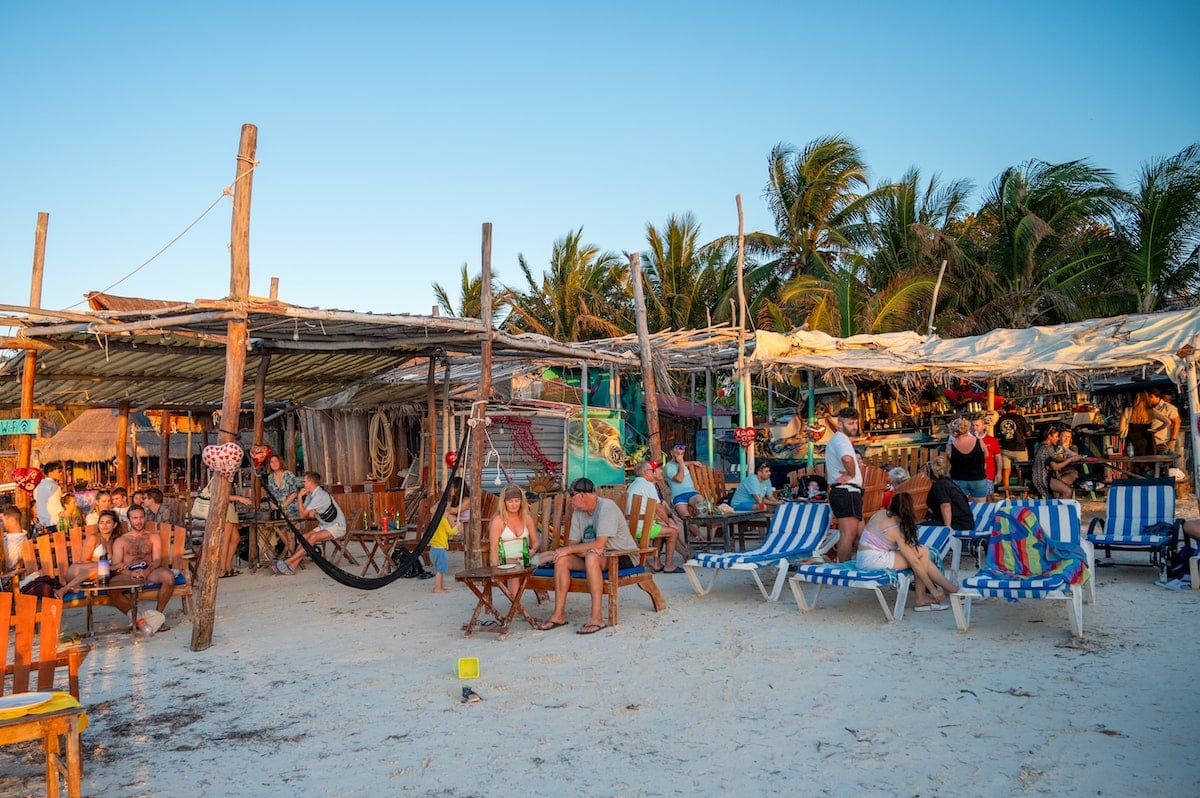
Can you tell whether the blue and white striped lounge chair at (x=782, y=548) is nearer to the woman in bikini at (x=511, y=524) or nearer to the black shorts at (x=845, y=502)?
the black shorts at (x=845, y=502)

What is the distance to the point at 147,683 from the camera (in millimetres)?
5871

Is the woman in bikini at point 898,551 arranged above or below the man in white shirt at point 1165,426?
below

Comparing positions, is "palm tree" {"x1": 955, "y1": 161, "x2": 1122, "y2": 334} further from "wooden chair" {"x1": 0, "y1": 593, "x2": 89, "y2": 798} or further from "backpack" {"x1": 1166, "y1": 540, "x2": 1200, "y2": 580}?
"wooden chair" {"x1": 0, "y1": 593, "x2": 89, "y2": 798}

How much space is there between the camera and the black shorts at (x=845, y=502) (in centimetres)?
796

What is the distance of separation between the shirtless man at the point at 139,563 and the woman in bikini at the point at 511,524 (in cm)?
265

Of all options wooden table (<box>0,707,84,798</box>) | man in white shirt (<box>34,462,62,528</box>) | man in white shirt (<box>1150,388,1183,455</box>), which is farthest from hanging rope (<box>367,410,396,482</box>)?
wooden table (<box>0,707,84,798</box>)

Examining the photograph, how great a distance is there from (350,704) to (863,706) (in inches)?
109

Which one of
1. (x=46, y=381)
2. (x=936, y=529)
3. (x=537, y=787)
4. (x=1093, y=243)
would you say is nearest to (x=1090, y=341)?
(x=936, y=529)

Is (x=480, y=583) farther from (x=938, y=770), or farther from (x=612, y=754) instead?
(x=938, y=770)

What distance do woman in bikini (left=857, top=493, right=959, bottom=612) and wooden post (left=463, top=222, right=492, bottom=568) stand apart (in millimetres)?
3445

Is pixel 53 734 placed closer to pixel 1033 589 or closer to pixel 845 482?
pixel 1033 589

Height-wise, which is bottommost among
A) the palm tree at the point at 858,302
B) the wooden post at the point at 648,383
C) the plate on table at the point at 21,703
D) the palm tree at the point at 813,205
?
the plate on table at the point at 21,703

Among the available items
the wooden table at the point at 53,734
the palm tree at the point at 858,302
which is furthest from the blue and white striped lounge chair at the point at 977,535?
the palm tree at the point at 858,302

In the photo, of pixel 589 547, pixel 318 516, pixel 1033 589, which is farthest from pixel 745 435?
pixel 1033 589
